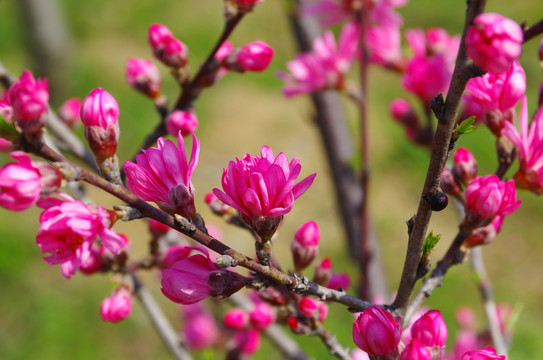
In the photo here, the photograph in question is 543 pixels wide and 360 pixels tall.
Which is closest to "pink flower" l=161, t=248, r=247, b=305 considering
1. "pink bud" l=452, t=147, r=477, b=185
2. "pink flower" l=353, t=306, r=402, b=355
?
A: "pink flower" l=353, t=306, r=402, b=355

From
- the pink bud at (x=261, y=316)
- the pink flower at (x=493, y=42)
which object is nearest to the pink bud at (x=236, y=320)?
the pink bud at (x=261, y=316)

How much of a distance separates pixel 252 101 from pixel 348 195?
177 inches

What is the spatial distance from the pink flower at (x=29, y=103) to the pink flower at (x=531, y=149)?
0.83 metres

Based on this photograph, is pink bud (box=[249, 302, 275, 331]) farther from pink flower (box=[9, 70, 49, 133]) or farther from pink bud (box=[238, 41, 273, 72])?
pink flower (box=[9, 70, 49, 133])

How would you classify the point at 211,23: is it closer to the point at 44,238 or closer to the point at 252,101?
the point at 252,101

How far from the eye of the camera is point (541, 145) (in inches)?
43.2

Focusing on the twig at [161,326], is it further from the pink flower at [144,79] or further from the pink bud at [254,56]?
the pink bud at [254,56]

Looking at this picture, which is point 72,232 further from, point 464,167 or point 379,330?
point 464,167

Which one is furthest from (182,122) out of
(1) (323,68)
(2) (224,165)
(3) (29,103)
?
(2) (224,165)

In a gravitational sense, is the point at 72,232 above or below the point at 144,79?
Answer: below

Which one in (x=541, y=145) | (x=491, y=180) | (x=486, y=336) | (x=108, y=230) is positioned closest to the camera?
(x=108, y=230)

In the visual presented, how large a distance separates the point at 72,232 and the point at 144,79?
2.38 ft

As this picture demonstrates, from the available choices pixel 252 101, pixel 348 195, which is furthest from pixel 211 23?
pixel 348 195

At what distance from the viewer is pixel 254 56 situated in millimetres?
1384
